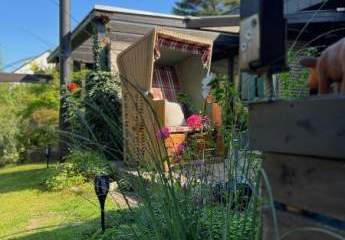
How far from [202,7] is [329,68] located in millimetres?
26463

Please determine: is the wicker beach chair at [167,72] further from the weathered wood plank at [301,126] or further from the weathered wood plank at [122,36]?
the weathered wood plank at [301,126]

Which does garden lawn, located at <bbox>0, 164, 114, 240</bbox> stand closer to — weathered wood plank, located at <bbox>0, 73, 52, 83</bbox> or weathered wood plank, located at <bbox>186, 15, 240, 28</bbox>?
weathered wood plank, located at <bbox>186, 15, 240, 28</bbox>

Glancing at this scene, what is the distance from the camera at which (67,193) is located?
5828 mm

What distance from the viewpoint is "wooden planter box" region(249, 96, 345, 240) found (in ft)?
2.84

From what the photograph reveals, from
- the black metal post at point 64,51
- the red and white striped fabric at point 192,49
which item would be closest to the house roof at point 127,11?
the black metal post at point 64,51

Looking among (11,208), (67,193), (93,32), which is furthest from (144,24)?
(11,208)

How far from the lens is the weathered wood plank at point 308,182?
872 millimetres

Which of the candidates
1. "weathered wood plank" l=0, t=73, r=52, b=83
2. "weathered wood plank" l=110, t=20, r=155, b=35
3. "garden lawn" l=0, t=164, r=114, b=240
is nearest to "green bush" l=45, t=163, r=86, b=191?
"garden lawn" l=0, t=164, r=114, b=240

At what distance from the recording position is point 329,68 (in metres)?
0.96

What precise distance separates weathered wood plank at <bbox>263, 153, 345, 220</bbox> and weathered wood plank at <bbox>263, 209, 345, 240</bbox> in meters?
0.03

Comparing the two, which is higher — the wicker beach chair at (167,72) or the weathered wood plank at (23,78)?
the weathered wood plank at (23,78)

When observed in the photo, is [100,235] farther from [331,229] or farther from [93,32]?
[93,32]

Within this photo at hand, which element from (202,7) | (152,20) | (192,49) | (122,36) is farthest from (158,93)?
(202,7)

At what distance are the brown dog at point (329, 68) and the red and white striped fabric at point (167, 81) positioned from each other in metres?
6.41
